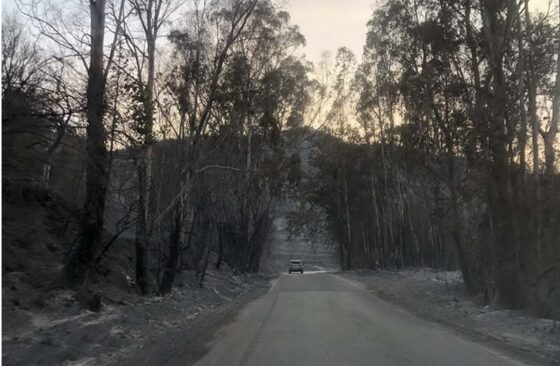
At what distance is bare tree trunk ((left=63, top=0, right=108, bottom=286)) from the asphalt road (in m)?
4.21

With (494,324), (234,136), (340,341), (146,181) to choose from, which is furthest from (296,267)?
(340,341)

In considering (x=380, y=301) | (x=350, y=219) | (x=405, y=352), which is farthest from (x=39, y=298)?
(x=350, y=219)

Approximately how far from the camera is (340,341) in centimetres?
1141

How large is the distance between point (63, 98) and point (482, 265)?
51.0ft

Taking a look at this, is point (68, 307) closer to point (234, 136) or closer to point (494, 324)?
point (494, 324)

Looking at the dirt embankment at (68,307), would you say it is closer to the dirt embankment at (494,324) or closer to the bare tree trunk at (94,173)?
the bare tree trunk at (94,173)

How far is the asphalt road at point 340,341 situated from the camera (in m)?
9.41

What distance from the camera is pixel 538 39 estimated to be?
63.3 ft

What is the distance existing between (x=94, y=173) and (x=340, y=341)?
7354 millimetres

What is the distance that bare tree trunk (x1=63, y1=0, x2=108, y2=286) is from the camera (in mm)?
13992

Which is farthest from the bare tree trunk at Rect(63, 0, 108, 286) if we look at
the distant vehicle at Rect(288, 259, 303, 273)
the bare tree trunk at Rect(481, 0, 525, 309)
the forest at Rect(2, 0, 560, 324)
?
the distant vehicle at Rect(288, 259, 303, 273)

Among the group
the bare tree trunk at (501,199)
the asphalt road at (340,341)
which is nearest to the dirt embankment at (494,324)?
the asphalt road at (340,341)

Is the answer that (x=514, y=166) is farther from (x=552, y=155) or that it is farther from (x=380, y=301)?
(x=380, y=301)

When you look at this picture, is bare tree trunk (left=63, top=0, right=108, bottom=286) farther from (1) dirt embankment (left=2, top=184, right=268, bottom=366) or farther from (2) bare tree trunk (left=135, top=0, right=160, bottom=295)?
(2) bare tree trunk (left=135, top=0, right=160, bottom=295)
